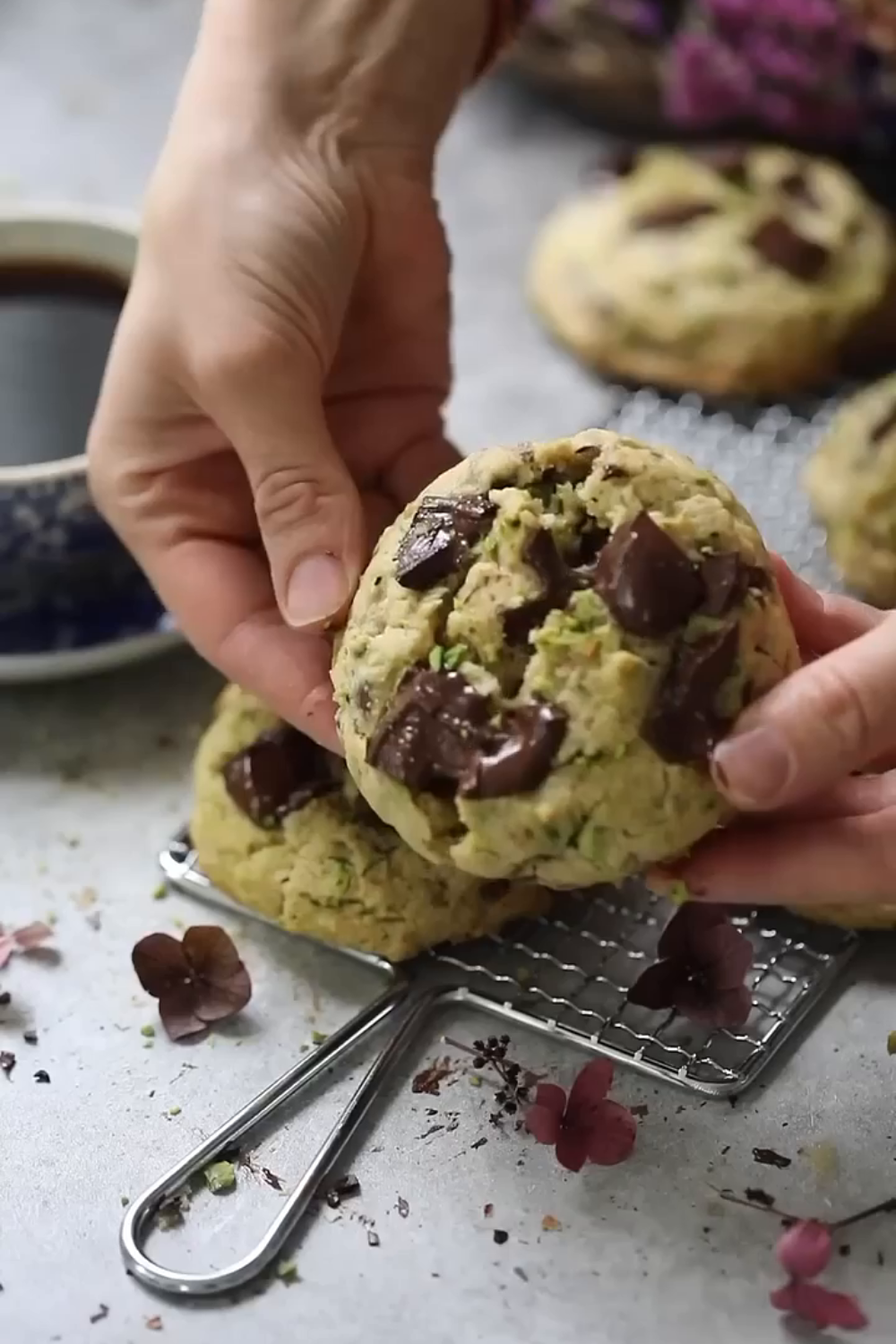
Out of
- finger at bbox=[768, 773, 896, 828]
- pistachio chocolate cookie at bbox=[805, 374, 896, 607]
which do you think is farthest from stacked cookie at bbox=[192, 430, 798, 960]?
pistachio chocolate cookie at bbox=[805, 374, 896, 607]

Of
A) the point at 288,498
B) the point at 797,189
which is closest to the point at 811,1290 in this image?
the point at 288,498

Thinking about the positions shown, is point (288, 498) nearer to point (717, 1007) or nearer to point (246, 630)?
point (246, 630)

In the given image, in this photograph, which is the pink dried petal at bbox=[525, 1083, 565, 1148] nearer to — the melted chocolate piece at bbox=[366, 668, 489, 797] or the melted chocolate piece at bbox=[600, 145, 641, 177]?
the melted chocolate piece at bbox=[366, 668, 489, 797]

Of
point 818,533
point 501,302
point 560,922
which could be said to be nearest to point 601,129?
point 501,302

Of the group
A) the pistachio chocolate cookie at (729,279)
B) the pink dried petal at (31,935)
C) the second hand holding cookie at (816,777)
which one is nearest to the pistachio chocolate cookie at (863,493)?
the pistachio chocolate cookie at (729,279)

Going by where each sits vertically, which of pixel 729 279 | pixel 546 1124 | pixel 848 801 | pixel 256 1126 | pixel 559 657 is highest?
pixel 559 657
